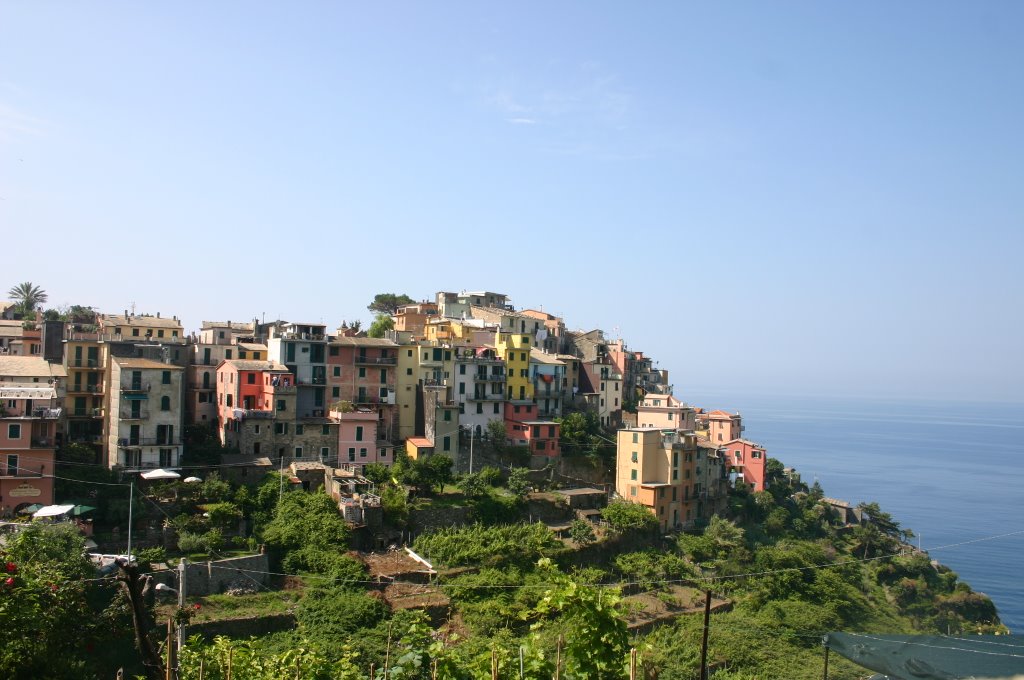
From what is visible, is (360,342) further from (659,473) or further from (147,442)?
(659,473)

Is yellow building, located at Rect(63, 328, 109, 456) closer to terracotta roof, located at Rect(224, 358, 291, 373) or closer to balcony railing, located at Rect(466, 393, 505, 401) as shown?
terracotta roof, located at Rect(224, 358, 291, 373)

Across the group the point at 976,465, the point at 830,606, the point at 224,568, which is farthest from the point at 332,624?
the point at 976,465

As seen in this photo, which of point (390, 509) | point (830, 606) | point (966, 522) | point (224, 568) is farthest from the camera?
point (966, 522)

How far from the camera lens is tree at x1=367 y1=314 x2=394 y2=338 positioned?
1998 inches

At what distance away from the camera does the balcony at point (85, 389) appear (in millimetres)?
35375

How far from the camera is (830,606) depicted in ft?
116

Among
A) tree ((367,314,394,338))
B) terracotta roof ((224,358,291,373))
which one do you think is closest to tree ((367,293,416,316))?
tree ((367,314,394,338))

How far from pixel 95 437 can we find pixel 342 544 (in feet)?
44.9

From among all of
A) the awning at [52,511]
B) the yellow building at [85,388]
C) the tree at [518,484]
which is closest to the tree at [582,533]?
the tree at [518,484]

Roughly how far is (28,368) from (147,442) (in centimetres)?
757

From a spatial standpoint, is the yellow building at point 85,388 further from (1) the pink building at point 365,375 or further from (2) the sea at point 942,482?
(2) the sea at point 942,482

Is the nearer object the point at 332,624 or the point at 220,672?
the point at 220,672

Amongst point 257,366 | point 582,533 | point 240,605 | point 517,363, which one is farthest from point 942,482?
point 240,605

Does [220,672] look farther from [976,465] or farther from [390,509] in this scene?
[976,465]
